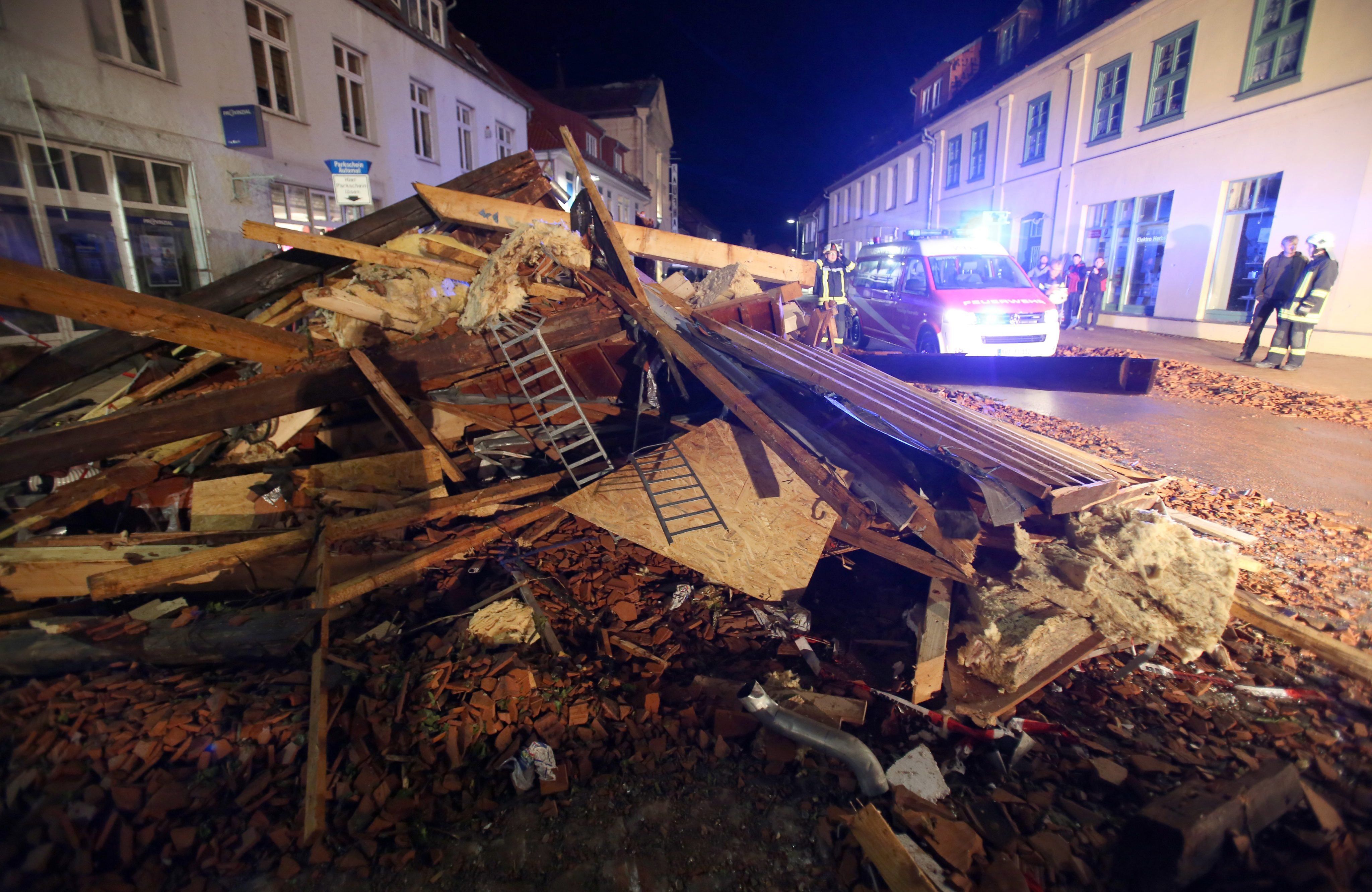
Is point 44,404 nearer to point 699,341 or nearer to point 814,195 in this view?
point 699,341

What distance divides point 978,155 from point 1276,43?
13870 mm

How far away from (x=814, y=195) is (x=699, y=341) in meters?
61.2

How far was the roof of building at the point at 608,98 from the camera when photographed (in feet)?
134

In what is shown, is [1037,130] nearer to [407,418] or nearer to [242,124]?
[242,124]

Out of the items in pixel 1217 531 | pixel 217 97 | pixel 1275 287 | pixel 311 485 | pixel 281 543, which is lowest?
pixel 1217 531

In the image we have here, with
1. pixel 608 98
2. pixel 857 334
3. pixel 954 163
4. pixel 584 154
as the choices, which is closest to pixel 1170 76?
pixel 857 334

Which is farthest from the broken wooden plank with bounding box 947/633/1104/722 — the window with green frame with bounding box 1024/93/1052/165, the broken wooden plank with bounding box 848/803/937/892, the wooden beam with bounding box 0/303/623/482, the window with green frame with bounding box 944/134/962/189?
the window with green frame with bounding box 944/134/962/189

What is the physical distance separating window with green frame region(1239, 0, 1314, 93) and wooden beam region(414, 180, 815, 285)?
12.3 meters

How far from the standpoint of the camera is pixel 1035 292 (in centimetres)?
1041

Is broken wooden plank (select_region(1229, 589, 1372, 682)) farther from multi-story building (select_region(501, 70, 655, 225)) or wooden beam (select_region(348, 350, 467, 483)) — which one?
multi-story building (select_region(501, 70, 655, 225))

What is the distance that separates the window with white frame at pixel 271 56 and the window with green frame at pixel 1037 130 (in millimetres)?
22535

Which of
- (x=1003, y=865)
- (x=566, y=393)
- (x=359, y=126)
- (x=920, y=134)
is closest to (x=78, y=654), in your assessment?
(x=566, y=393)

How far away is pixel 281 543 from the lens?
3.87 meters

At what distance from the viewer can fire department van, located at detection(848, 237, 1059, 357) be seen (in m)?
9.90
